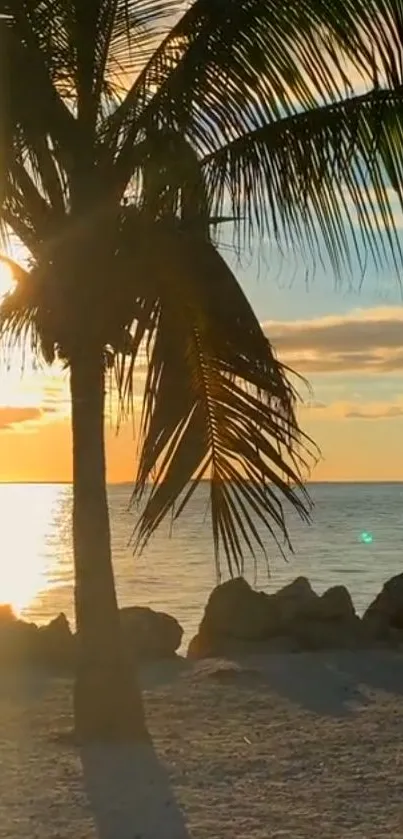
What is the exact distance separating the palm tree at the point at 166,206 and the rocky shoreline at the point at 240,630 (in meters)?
3.52

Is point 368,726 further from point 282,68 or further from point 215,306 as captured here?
point 282,68


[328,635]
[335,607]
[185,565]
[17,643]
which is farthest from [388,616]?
[185,565]

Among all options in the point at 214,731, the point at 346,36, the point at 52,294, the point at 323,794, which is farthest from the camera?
the point at 214,731

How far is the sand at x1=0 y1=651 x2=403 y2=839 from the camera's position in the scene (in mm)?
5977

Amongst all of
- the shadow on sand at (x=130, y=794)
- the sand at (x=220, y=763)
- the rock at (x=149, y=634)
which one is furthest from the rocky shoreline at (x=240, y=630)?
the shadow on sand at (x=130, y=794)

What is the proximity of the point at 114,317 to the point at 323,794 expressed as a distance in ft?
9.15

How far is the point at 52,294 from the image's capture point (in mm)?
7129

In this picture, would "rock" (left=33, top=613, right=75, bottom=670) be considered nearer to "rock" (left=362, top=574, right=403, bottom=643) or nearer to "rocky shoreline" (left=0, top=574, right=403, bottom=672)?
"rocky shoreline" (left=0, top=574, right=403, bottom=672)

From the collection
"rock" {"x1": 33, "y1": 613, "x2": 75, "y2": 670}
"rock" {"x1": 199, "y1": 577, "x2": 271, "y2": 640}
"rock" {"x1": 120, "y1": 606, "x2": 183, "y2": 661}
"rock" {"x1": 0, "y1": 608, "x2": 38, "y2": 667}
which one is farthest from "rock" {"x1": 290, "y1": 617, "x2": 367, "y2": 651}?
"rock" {"x1": 0, "y1": 608, "x2": 38, "y2": 667}

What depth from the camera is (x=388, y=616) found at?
1276 centimetres

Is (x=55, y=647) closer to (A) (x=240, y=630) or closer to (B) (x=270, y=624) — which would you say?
(A) (x=240, y=630)

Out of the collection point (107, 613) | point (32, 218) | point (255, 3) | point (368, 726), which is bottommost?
point (368, 726)

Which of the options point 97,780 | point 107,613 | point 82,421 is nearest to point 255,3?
point 82,421

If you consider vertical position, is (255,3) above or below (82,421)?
above
